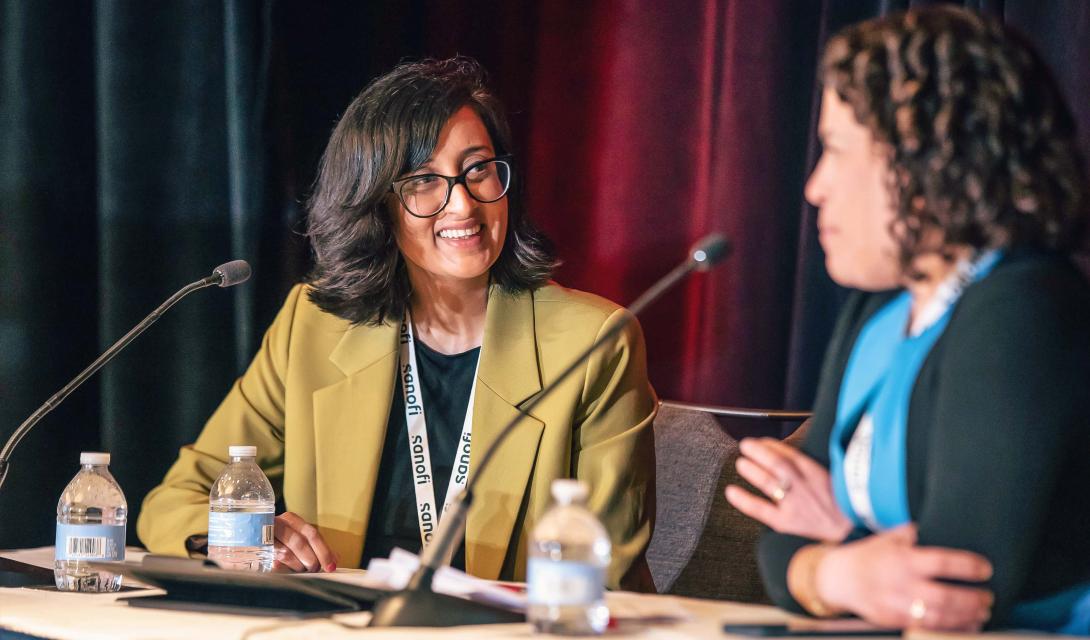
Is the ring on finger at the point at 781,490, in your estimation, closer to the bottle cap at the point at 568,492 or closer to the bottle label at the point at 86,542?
the bottle cap at the point at 568,492

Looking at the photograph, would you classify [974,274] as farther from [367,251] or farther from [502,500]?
[367,251]

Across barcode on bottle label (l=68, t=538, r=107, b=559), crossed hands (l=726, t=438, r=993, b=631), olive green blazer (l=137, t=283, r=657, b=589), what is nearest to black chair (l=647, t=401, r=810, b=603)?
olive green blazer (l=137, t=283, r=657, b=589)

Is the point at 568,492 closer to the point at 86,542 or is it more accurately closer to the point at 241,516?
the point at 241,516

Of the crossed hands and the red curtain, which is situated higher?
the red curtain

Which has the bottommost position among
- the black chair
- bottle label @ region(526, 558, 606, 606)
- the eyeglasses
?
the black chair

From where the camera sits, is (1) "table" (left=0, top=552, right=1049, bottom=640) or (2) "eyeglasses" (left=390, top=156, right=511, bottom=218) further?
(2) "eyeglasses" (left=390, top=156, right=511, bottom=218)

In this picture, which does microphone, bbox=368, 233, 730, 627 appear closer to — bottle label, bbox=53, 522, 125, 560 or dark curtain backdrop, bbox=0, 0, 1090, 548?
bottle label, bbox=53, 522, 125, 560

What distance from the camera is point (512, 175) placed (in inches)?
102

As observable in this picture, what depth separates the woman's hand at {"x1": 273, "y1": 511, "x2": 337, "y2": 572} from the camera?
6.90 ft

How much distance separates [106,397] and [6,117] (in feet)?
2.24

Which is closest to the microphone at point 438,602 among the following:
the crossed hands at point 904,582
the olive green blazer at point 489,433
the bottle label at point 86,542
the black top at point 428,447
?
the crossed hands at point 904,582

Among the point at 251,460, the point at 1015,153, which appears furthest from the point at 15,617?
the point at 1015,153

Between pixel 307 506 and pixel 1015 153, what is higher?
pixel 1015 153

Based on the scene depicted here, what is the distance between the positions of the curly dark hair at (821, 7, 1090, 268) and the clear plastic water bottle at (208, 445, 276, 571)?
1.01 metres
